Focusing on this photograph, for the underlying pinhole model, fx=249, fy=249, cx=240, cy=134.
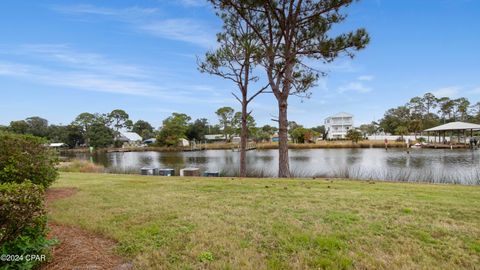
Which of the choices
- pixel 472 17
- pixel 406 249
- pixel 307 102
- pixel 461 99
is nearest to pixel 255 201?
pixel 406 249

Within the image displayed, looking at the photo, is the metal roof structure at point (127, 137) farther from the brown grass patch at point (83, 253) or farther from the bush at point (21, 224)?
the bush at point (21, 224)

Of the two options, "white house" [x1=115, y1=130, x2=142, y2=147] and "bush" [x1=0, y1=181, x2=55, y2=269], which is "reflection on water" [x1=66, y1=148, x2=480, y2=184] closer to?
"bush" [x1=0, y1=181, x2=55, y2=269]

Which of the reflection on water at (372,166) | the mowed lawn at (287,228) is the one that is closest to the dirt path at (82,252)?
the mowed lawn at (287,228)

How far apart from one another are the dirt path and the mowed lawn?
120 mm

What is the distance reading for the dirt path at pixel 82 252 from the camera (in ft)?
7.46

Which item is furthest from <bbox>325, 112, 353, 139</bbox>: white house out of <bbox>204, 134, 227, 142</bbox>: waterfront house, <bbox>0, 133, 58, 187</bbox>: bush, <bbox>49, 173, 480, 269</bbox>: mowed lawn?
<bbox>0, 133, 58, 187</bbox>: bush

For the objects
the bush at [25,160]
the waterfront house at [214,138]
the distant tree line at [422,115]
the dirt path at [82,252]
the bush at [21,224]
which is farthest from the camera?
the waterfront house at [214,138]

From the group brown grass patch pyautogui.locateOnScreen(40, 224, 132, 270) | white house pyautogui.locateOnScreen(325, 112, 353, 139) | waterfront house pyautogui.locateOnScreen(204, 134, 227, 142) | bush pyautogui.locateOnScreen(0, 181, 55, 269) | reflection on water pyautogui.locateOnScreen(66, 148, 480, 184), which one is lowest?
reflection on water pyautogui.locateOnScreen(66, 148, 480, 184)

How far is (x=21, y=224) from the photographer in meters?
1.99

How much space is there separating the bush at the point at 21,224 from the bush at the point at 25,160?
3301 millimetres

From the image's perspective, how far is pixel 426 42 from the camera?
11.6 m

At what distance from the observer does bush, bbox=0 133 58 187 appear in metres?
4.68

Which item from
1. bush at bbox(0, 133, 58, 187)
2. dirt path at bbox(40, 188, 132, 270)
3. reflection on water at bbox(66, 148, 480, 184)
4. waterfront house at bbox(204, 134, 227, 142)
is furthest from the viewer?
waterfront house at bbox(204, 134, 227, 142)

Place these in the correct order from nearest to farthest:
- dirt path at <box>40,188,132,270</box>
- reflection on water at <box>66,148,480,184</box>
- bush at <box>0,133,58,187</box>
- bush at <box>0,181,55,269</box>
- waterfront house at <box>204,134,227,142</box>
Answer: bush at <box>0,181,55,269</box>, dirt path at <box>40,188,132,270</box>, bush at <box>0,133,58,187</box>, reflection on water at <box>66,148,480,184</box>, waterfront house at <box>204,134,227,142</box>
